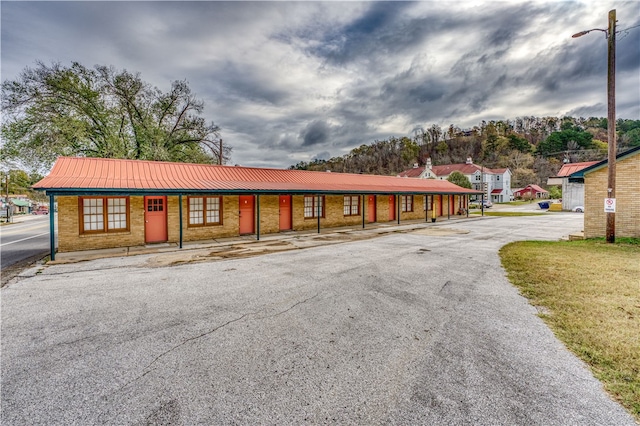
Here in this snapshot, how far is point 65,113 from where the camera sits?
2097 cm

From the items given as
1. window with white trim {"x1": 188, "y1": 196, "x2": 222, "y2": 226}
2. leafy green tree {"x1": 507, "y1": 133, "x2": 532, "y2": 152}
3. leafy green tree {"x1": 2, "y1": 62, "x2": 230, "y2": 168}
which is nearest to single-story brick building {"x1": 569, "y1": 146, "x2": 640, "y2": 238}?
window with white trim {"x1": 188, "y1": 196, "x2": 222, "y2": 226}

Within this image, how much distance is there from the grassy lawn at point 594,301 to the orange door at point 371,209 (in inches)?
466

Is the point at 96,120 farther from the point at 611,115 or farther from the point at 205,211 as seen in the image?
the point at 611,115

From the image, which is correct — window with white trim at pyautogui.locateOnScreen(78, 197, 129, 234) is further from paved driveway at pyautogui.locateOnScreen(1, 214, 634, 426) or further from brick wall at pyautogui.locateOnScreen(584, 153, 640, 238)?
brick wall at pyautogui.locateOnScreen(584, 153, 640, 238)

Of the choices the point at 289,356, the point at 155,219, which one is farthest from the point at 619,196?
the point at 155,219

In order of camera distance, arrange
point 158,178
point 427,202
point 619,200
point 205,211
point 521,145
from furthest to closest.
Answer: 1. point 521,145
2. point 427,202
3. point 205,211
4. point 158,178
5. point 619,200

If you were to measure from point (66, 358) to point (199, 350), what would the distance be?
1.66 metres

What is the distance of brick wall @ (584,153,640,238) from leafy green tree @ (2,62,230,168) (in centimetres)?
2658

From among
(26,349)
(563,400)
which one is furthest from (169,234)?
(563,400)

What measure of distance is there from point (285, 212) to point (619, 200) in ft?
51.7

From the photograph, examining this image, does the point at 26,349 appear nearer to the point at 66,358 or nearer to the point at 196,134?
the point at 66,358

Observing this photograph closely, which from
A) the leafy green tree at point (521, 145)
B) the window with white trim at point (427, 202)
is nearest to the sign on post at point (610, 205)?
the window with white trim at point (427, 202)

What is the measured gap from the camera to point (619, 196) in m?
12.5

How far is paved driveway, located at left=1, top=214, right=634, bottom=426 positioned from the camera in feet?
9.00
